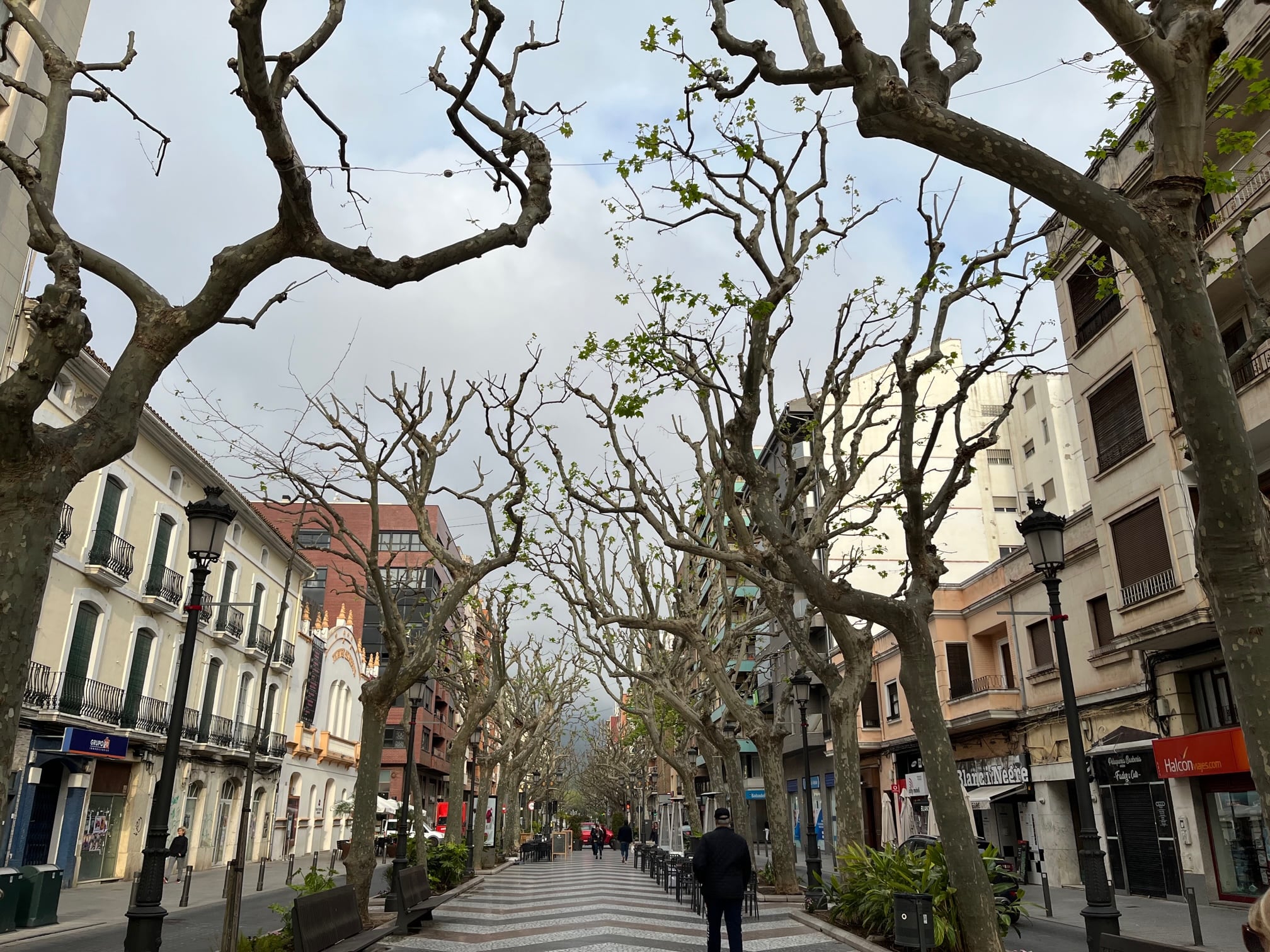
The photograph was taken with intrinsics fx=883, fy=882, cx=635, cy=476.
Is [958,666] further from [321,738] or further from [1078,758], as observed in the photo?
[321,738]

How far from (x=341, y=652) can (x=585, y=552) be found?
28.5 m

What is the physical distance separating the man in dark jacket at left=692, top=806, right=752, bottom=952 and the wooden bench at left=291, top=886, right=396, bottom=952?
3.98m

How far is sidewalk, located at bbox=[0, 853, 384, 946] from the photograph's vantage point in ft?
47.6

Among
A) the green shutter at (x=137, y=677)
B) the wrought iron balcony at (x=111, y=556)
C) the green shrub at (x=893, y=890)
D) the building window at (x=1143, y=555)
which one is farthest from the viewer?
the green shutter at (x=137, y=677)

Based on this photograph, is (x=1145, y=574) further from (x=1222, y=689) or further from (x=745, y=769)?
(x=745, y=769)

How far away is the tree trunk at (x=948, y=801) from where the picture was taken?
9.22 metres

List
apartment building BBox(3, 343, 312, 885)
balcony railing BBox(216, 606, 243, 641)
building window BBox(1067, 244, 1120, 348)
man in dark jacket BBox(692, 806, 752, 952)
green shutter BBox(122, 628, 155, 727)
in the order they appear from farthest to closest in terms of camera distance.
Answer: balcony railing BBox(216, 606, 243, 641), green shutter BBox(122, 628, 155, 727), apartment building BBox(3, 343, 312, 885), building window BBox(1067, 244, 1120, 348), man in dark jacket BBox(692, 806, 752, 952)

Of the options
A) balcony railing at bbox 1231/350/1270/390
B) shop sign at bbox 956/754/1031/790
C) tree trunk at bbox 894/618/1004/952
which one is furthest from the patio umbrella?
tree trunk at bbox 894/618/1004/952

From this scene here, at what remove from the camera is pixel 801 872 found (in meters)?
28.5

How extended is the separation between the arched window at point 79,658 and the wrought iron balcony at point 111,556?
984 mm

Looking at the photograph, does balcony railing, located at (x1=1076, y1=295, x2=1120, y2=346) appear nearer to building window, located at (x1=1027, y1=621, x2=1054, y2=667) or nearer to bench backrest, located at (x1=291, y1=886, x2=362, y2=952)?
building window, located at (x1=1027, y1=621, x2=1054, y2=667)

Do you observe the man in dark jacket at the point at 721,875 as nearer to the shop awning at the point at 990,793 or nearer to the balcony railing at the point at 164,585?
the shop awning at the point at 990,793

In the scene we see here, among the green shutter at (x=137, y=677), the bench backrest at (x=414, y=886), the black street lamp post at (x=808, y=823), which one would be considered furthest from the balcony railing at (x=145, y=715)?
the black street lamp post at (x=808, y=823)

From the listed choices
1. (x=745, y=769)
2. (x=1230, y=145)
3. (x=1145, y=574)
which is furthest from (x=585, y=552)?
(x=745, y=769)
